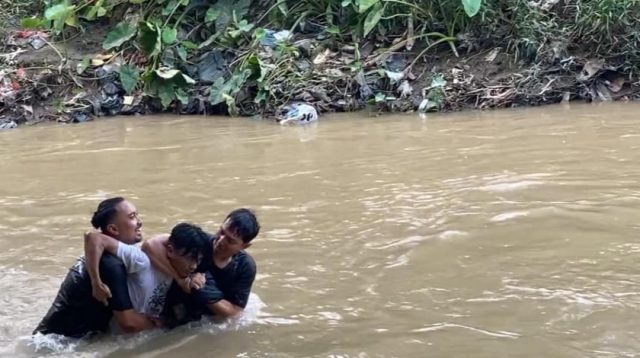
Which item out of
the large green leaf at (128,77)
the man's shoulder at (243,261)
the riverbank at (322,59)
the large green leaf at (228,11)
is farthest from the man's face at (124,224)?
the large green leaf at (228,11)

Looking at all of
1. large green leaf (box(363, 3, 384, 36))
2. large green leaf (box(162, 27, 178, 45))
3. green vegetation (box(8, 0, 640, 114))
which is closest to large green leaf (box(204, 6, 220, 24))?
green vegetation (box(8, 0, 640, 114))

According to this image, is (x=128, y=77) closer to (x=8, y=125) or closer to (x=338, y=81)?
(x=8, y=125)

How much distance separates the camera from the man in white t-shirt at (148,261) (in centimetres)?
348

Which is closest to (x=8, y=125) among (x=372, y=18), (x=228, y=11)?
(x=228, y=11)

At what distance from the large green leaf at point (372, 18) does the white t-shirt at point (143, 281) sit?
7.10 m

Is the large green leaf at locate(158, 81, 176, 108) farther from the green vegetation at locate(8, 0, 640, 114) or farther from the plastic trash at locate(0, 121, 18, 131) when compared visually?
the plastic trash at locate(0, 121, 18, 131)

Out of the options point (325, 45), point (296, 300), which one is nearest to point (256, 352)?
point (296, 300)

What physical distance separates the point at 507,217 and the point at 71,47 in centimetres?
834

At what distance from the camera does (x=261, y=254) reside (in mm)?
4867

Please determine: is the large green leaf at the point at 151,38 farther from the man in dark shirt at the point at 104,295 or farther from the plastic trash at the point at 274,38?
the man in dark shirt at the point at 104,295

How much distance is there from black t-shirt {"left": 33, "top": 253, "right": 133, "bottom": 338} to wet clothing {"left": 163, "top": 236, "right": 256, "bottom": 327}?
0.22 meters

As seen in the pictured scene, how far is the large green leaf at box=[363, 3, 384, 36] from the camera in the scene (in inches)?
410

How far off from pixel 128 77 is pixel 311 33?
2.30 metres

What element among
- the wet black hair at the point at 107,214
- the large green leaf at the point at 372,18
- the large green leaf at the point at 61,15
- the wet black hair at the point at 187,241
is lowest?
the wet black hair at the point at 187,241
